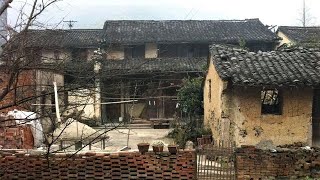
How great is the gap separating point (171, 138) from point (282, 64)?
275 inches

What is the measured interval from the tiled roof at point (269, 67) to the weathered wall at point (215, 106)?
24.9 inches

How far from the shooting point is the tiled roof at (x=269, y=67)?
1163cm

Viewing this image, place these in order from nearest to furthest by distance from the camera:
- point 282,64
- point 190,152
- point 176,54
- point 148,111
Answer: point 190,152 → point 282,64 → point 148,111 → point 176,54

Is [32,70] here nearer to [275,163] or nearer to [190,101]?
[275,163]

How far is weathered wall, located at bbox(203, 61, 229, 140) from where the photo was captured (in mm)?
12516

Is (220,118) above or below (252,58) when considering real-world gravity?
below

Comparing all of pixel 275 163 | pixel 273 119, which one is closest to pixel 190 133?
pixel 273 119

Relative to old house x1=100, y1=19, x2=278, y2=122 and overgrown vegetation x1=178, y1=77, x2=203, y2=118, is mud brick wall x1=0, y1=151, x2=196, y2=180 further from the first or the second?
old house x1=100, y1=19, x2=278, y2=122

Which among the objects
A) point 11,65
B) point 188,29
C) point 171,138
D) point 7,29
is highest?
point 188,29

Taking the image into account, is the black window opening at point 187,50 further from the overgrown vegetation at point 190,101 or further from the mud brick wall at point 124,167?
the mud brick wall at point 124,167

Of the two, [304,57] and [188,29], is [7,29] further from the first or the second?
[188,29]

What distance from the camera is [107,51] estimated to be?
3.95 metres

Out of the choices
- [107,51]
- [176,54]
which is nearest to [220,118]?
[107,51]

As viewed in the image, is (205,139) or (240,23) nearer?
(205,139)
